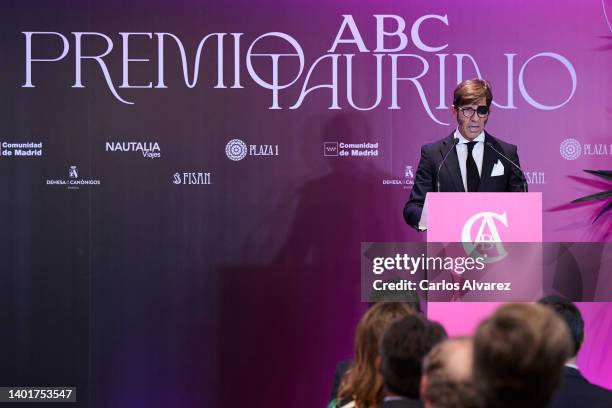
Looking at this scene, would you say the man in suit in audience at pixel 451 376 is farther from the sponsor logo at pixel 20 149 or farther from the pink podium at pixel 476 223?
the sponsor logo at pixel 20 149

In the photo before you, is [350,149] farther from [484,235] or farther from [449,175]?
[484,235]

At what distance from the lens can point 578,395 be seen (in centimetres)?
254

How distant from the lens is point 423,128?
531 cm

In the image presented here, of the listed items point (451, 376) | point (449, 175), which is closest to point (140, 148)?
point (449, 175)

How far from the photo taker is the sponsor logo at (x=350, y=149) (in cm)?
527

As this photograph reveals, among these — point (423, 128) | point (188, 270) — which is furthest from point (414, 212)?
point (188, 270)

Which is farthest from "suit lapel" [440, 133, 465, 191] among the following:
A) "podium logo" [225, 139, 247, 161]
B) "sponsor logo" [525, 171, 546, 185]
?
"podium logo" [225, 139, 247, 161]

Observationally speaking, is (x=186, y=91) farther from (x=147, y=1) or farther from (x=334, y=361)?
(x=334, y=361)

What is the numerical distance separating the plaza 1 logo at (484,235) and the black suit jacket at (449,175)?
840 mm

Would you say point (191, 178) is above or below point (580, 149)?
below

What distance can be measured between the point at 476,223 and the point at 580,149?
2.41m

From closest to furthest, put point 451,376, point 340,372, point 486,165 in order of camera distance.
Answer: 1. point 451,376
2. point 340,372
3. point 486,165

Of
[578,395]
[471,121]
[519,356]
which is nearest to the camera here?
[519,356]

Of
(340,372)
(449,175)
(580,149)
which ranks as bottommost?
(340,372)
